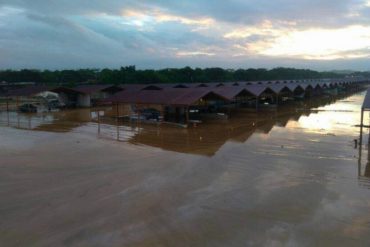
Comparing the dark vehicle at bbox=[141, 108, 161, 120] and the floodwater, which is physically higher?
the dark vehicle at bbox=[141, 108, 161, 120]

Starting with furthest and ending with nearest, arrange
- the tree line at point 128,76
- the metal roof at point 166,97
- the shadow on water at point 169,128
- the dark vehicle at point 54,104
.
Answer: the tree line at point 128,76 < the dark vehicle at point 54,104 < the metal roof at point 166,97 < the shadow on water at point 169,128

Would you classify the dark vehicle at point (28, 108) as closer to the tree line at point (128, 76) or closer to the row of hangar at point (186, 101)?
the row of hangar at point (186, 101)

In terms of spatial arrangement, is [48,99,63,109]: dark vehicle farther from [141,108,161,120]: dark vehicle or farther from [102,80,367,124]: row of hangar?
[141,108,161,120]: dark vehicle

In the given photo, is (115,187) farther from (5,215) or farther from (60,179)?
(5,215)

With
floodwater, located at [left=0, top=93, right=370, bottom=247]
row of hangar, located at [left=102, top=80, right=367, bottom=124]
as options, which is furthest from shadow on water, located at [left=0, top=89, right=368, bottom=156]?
row of hangar, located at [left=102, top=80, right=367, bottom=124]

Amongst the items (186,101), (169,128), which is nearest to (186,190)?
(169,128)

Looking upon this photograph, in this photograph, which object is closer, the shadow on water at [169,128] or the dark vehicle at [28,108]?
the shadow on water at [169,128]

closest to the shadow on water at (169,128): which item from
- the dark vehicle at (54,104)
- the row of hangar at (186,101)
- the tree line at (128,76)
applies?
the row of hangar at (186,101)

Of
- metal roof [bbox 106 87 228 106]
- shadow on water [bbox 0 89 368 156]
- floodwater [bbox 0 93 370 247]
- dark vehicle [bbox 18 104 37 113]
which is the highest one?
metal roof [bbox 106 87 228 106]

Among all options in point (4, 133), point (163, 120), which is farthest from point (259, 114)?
point (4, 133)
